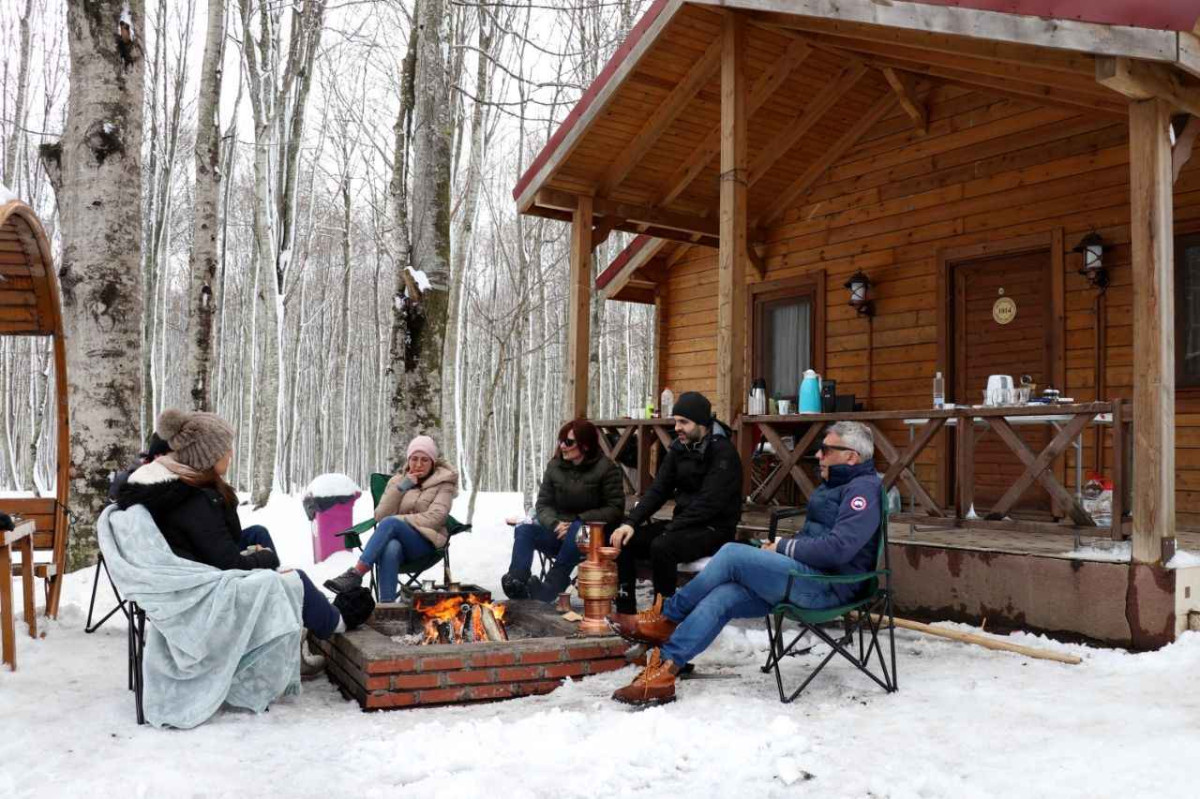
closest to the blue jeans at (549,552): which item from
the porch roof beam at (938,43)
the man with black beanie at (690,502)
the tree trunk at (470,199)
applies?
the man with black beanie at (690,502)

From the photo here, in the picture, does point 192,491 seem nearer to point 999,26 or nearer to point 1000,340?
point 999,26

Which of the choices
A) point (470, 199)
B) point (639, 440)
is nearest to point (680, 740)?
point (639, 440)

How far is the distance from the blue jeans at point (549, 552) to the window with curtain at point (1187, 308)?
4.42m

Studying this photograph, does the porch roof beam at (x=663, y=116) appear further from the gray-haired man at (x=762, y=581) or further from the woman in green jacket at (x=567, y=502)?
the gray-haired man at (x=762, y=581)

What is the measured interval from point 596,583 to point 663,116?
14.2 ft

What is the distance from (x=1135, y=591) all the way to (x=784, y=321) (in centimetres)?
516

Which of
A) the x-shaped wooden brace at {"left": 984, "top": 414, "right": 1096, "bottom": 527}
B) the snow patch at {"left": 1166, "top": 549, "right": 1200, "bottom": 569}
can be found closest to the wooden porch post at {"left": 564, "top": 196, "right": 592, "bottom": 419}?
the x-shaped wooden brace at {"left": 984, "top": 414, "right": 1096, "bottom": 527}

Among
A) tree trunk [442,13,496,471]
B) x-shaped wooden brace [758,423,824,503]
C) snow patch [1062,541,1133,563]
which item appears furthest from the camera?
tree trunk [442,13,496,471]

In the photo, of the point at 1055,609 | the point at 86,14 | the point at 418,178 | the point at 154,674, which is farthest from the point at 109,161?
the point at 1055,609

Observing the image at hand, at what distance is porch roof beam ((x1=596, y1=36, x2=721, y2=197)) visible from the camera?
22.2ft

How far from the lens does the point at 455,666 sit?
366cm

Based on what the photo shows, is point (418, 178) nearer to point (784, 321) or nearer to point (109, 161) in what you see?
point (109, 161)

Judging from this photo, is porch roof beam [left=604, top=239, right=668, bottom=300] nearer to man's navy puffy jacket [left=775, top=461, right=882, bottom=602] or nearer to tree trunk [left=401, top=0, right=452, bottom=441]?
tree trunk [left=401, top=0, right=452, bottom=441]

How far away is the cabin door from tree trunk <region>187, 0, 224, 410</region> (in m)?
7.05
